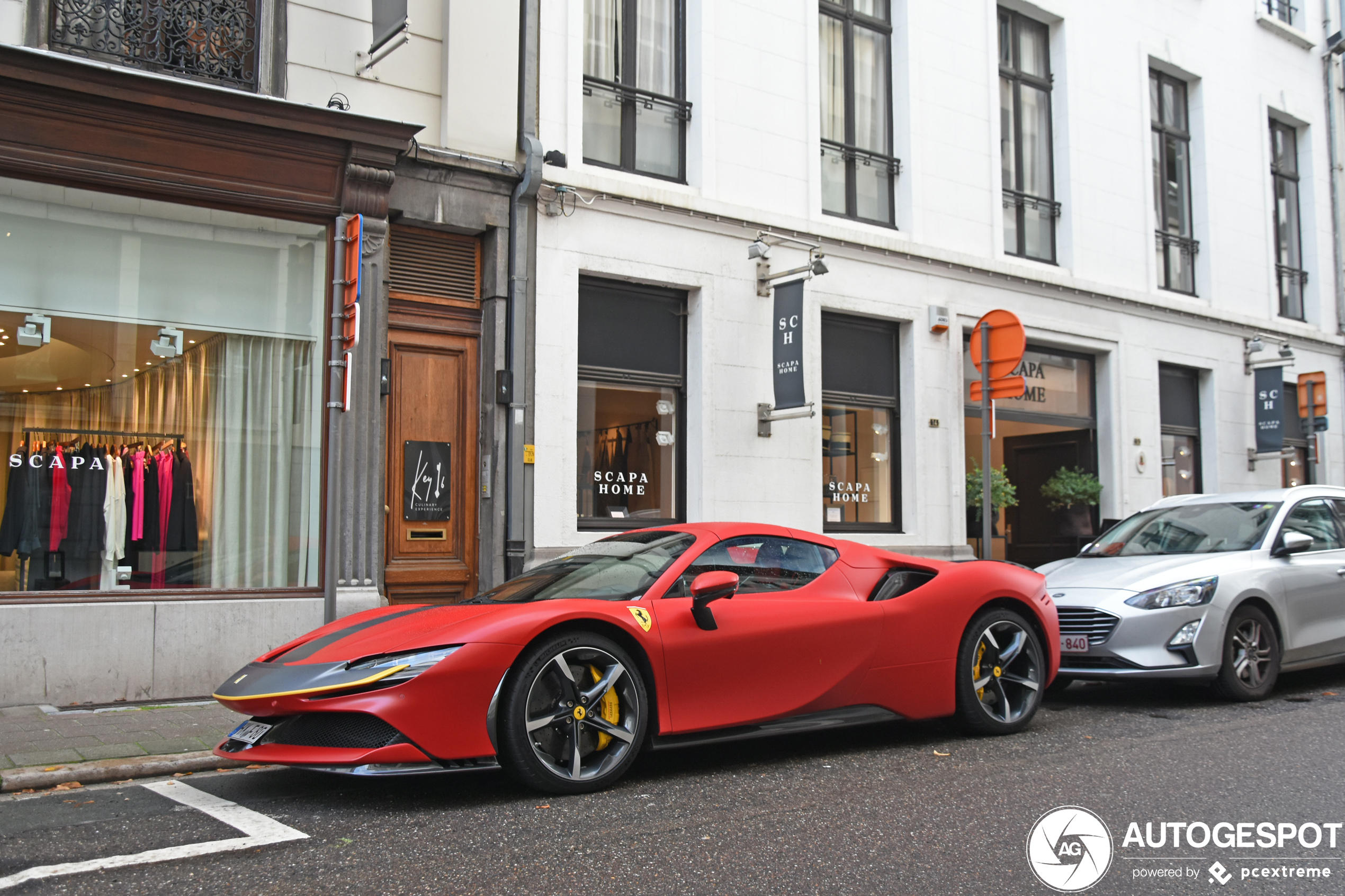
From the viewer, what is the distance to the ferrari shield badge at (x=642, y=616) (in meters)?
5.05

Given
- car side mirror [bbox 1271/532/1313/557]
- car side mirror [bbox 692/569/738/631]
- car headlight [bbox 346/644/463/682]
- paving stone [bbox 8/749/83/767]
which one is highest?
car side mirror [bbox 1271/532/1313/557]

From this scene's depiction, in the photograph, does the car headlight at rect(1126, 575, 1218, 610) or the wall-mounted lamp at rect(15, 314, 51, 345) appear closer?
the car headlight at rect(1126, 575, 1218, 610)

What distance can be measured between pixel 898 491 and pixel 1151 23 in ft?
29.4

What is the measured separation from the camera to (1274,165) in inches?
744

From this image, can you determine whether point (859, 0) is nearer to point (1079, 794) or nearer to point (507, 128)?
point (507, 128)

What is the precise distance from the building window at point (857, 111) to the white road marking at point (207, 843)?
9891 millimetres

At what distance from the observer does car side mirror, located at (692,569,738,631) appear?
5109 millimetres

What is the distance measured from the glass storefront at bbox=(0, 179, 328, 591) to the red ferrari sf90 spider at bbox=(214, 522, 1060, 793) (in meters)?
3.78

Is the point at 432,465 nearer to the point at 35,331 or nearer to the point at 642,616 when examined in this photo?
the point at 35,331

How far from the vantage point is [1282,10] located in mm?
19047

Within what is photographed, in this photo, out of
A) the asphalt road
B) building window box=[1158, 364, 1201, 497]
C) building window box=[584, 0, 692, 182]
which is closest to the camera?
the asphalt road

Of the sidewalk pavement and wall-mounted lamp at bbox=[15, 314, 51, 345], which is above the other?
wall-mounted lamp at bbox=[15, 314, 51, 345]

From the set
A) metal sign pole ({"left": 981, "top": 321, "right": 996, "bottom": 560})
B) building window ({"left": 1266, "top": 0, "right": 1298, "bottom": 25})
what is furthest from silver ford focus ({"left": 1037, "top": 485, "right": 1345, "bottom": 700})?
building window ({"left": 1266, "top": 0, "right": 1298, "bottom": 25})

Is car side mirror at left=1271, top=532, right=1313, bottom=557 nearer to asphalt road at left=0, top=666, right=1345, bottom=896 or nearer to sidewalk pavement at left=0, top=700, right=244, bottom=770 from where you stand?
asphalt road at left=0, top=666, right=1345, bottom=896
